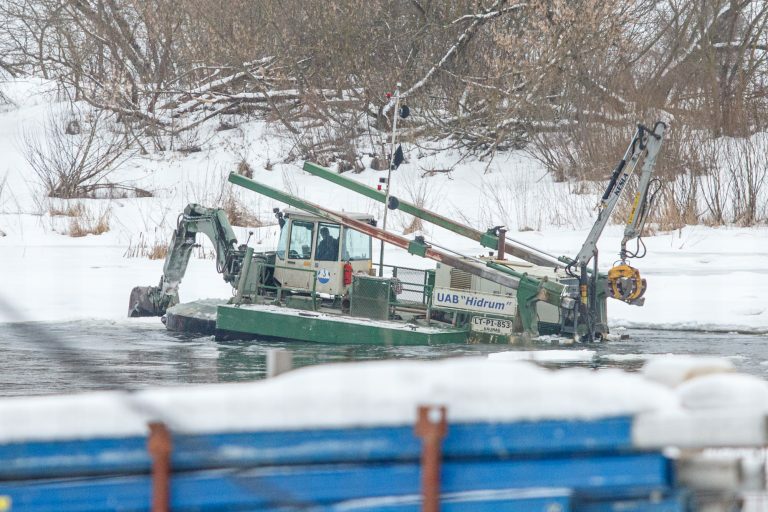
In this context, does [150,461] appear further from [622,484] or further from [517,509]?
[622,484]

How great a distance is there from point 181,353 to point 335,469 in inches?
414

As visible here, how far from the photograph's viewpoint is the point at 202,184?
103 ft

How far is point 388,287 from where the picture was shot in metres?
15.2

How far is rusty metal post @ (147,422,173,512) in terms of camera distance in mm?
3559

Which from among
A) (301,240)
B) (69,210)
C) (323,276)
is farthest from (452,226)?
(69,210)

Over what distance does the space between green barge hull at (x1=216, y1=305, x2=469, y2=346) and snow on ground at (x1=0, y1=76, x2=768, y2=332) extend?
278 cm

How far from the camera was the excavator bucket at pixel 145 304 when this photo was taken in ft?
55.7

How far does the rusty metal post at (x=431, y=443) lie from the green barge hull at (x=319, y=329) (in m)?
10.8

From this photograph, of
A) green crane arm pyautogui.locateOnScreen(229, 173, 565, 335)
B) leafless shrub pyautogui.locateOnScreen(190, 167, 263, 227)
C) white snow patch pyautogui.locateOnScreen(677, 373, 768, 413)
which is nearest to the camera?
white snow patch pyautogui.locateOnScreen(677, 373, 768, 413)

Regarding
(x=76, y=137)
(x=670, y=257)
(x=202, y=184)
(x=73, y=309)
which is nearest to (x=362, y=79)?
(x=202, y=184)

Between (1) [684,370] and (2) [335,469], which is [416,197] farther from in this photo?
(2) [335,469]

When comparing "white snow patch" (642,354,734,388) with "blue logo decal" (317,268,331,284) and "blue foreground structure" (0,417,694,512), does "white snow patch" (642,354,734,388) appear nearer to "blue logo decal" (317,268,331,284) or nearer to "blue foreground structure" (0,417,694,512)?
"blue foreground structure" (0,417,694,512)

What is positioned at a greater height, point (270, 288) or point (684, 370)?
point (270, 288)

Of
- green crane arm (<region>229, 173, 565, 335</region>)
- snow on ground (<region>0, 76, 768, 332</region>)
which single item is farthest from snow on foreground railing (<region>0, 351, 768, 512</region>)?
green crane arm (<region>229, 173, 565, 335</region>)
